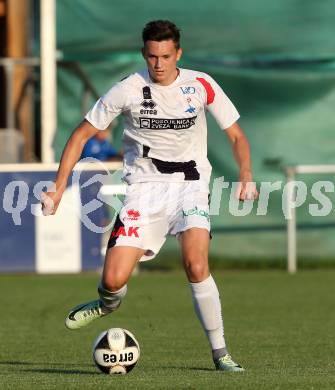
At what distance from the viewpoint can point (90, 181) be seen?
584 inches

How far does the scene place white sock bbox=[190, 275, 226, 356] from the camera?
24.5ft

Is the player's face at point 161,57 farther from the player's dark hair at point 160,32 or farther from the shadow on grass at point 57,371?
the shadow on grass at point 57,371

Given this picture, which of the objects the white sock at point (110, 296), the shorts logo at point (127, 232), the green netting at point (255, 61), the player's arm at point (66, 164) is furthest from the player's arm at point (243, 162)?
the green netting at point (255, 61)

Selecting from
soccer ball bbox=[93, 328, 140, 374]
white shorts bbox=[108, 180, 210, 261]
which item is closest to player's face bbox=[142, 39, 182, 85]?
white shorts bbox=[108, 180, 210, 261]

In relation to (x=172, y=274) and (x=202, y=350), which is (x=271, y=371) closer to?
(x=202, y=350)

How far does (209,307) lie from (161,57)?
59.0 inches

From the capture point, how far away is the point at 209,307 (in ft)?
24.6

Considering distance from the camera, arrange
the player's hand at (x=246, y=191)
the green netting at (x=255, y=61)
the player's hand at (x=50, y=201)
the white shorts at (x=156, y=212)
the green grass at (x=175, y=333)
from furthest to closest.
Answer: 1. the green netting at (x=255, y=61)
2. the white shorts at (x=156, y=212)
3. the player's hand at (x=246, y=191)
4. the player's hand at (x=50, y=201)
5. the green grass at (x=175, y=333)

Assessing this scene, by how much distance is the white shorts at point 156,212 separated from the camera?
762 cm

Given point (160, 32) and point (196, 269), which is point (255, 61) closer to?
point (160, 32)

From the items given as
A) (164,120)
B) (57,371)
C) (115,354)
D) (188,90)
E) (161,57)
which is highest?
(161,57)

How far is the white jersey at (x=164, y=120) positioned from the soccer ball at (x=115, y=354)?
1.00 metres

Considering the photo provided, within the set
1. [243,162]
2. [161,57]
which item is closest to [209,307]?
[243,162]

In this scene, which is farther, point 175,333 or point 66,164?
point 175,333
